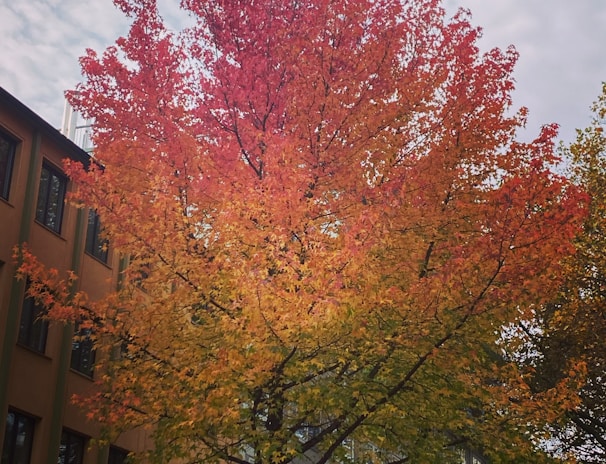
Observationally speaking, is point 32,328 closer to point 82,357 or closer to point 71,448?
point 82,357

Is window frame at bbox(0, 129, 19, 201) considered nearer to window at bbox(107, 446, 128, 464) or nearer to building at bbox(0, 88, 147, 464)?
building at bbox(0, 88, 147, 464)

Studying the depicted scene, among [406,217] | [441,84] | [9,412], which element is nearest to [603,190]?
[441,84]

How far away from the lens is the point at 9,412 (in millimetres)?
18625

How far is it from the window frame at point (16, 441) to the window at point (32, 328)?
1.71m

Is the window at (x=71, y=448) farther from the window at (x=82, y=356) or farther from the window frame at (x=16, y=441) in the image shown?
the window at (x=82, y=356)

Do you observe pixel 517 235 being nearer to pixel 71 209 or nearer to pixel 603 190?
pixel 71 209

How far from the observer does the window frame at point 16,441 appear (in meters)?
18.4

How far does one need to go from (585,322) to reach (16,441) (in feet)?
57.5

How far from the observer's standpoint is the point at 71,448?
829 inches

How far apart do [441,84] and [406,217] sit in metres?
3.18

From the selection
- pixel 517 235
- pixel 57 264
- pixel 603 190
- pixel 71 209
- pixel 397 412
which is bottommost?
pixel 397 412

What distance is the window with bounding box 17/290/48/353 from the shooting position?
1945 cm

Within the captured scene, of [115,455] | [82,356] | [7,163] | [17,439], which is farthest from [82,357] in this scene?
[7,163]

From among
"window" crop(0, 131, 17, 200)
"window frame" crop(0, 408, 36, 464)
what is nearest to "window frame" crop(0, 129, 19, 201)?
"window" crop(0, 131, 17, 200)
